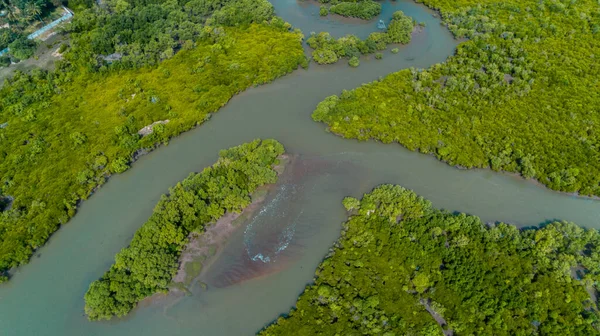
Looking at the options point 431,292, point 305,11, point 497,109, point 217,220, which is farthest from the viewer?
point 305,11

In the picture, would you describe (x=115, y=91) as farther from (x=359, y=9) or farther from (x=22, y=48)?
(x=359, y=9)

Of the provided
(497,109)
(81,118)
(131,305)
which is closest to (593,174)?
(497,109)

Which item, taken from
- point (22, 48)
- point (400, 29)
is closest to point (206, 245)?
point (400, 29)

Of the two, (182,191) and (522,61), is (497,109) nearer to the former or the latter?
(522,61)

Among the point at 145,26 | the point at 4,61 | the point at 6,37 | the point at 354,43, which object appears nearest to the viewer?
the point at 4,61

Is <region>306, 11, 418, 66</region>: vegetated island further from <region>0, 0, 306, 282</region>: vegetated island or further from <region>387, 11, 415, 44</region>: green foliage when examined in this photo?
<region>0, 0, 306, 282</region>: vegetated island

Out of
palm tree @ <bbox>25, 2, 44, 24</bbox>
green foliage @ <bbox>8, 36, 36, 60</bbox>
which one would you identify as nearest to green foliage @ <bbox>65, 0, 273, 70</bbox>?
palm tree @ <bbox>25, 2, 44, 24</bbox>
